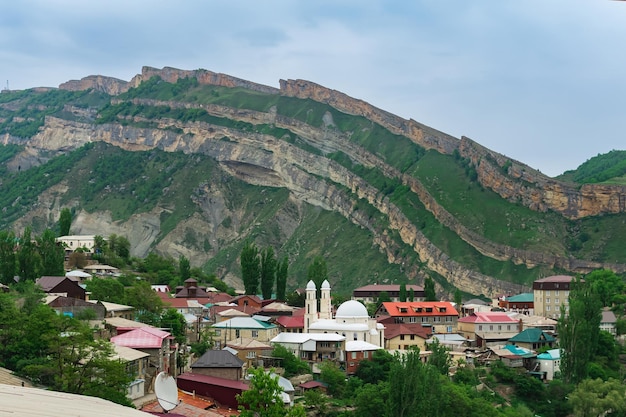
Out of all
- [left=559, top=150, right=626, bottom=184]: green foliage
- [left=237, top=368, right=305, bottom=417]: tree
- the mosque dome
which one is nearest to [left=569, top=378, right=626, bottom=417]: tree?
the mosque dome

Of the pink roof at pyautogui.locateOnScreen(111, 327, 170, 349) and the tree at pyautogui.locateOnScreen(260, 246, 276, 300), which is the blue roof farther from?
the tree at pyautogui.locateOnScreen(260, 246, 276, 300)

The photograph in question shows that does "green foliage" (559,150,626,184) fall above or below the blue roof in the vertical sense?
above

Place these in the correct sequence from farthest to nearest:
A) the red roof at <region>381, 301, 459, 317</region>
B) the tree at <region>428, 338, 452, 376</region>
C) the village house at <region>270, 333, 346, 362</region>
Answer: the red roof at <region>381, 301, 459, 317</region> → the village house at <region>270, 333, 346, 362</region> → the tree at <region>428, 338, 452, 376</region>

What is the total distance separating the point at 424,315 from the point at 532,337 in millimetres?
9916

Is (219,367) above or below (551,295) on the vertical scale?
below

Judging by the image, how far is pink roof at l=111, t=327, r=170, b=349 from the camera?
5000cm

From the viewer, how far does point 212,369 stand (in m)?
53.8

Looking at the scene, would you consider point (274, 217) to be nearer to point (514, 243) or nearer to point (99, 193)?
point (99, 193)

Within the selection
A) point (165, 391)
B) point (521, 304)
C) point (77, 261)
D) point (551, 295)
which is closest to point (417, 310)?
point (551, 295)

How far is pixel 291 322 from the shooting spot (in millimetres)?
77625

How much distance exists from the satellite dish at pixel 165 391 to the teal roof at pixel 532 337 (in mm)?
43674

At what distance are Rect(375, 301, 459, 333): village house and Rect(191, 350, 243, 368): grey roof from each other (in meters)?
31.8

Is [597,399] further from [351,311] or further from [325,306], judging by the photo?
[325,306]

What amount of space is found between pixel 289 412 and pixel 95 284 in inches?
1217
